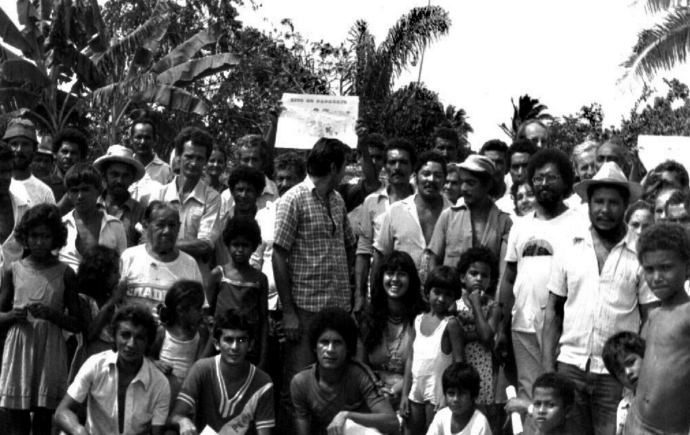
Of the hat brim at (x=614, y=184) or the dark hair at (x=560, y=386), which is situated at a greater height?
the hat brim at (x=614, y=184)

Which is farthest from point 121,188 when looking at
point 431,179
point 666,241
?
point 666,241

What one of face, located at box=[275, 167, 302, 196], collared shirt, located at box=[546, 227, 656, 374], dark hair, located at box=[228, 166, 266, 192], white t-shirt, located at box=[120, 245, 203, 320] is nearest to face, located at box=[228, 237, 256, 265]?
white t-shirt, located at box=[120, 245, 203, 320]

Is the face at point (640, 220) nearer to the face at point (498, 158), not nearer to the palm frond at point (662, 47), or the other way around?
the face at point (498, 158)

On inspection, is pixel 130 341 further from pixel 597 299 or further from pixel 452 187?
pixel 452 187

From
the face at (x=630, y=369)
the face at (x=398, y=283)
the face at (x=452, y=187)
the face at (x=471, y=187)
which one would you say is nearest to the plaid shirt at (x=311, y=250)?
the face at (x=398, y=283)

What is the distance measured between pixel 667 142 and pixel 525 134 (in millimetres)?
1161

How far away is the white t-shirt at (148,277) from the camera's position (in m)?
7.35

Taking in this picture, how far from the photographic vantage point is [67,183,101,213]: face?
781cm

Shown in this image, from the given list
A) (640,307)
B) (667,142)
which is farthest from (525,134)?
(640,307)

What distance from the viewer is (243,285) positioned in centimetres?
752

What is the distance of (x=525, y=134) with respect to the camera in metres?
9.36

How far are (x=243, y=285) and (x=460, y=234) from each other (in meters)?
1.55

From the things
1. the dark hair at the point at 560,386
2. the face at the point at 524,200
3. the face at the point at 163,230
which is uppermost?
the face at the point at 524,200

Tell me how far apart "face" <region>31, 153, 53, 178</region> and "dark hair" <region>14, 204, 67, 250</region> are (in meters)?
1.99
